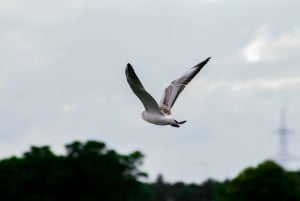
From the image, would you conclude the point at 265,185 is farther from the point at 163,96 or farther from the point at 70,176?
the point at 163,96

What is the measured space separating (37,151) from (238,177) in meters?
21.7

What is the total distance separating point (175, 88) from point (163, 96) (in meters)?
0.42

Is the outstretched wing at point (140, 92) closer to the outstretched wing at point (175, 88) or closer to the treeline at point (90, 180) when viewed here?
the outstretched wing at point (175, 88)

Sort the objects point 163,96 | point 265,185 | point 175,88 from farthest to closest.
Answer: point 265,185 → point 175,88 → point 163,96

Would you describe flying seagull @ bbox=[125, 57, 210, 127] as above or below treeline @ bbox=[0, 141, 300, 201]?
below

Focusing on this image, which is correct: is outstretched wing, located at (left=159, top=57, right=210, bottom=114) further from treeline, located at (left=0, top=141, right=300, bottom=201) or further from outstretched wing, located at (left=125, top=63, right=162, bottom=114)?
treeline, located at (left=0, top=141, right=300, bottom=201)

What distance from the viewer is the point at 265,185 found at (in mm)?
120375

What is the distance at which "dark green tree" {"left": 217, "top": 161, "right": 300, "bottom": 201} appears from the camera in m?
120

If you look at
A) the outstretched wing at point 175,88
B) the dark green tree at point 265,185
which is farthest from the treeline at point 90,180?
the outstretched wing at point 175,88

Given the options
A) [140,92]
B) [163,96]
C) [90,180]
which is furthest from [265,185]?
[140,92]

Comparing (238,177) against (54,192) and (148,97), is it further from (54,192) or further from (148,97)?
(148,97)

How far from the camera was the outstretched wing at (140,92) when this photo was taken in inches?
1325

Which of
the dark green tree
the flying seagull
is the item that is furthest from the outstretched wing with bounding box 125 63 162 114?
the dark green tree

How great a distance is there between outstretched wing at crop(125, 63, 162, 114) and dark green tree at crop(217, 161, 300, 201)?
83300 millimetres
